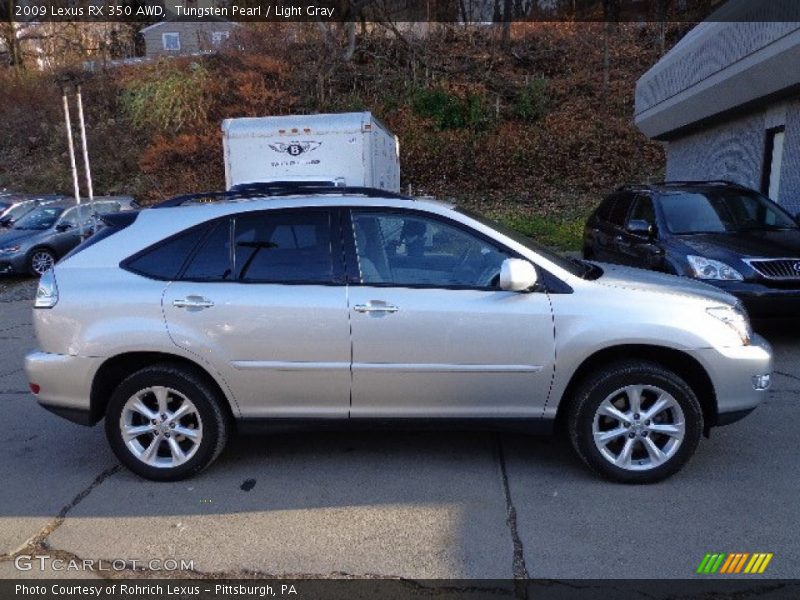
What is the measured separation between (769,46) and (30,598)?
35.0 ft

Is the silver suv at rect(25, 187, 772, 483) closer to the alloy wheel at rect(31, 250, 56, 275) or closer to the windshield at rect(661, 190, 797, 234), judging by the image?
the windshield at rect(661, 190, 797, 234)

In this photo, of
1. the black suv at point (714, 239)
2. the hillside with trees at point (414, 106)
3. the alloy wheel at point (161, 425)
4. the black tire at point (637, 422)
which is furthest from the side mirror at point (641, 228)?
the hillside with trees at point (414, 106)

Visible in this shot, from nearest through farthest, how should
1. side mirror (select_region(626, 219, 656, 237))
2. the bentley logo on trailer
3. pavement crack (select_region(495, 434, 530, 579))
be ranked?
pavement crack (select_region(495, 434, 530, 579)) < side mirror (select_region(626, 219, 656, 237)) < the bentley logo on trailer

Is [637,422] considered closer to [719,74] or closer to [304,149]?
[304,149]

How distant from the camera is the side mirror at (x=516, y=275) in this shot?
11.0ft

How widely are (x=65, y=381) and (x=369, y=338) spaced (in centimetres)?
188

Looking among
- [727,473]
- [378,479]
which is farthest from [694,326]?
[378,479]

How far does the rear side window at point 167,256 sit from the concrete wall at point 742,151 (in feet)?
31.3

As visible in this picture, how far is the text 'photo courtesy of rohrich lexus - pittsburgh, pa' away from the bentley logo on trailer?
5.97m

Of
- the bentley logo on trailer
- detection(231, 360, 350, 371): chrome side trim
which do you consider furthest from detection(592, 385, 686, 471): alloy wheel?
the bentley logo on trailer

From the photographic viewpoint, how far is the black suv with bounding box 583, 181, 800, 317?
5.77 m

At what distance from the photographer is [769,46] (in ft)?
29.0

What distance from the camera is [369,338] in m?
3.51

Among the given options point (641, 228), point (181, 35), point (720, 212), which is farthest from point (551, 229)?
point (181, 35)
